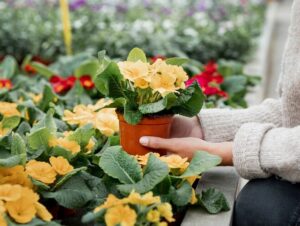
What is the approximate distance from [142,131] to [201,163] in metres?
0.24

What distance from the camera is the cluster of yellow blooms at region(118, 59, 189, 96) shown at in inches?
76.3

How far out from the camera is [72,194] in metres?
1.85

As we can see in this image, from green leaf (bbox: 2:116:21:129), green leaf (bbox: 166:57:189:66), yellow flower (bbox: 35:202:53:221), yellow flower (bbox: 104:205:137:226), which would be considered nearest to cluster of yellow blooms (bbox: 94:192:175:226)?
yellow flower (bbox: 104:205:137:226)

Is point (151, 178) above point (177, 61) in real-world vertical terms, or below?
below

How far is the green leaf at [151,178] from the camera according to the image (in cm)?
178

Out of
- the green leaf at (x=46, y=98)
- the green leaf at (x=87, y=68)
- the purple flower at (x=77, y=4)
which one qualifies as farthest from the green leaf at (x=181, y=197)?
the purple flower at (x=77, y=4)

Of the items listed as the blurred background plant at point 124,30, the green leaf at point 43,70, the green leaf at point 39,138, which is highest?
the green leaf at point 39,138

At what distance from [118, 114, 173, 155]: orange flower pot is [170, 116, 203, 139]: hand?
159 mm

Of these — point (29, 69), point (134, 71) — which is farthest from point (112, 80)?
point (29, 69)

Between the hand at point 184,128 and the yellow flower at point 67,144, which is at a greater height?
the yellow flower at point 67,144

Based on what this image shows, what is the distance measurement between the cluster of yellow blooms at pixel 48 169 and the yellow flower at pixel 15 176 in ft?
0.06

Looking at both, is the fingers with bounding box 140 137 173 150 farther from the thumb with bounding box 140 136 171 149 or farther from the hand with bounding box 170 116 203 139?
the hand with bounding box 170 116 203 139

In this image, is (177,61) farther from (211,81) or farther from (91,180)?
(211,81)

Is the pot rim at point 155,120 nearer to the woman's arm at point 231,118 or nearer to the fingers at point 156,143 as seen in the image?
the fingers at point 156,143
